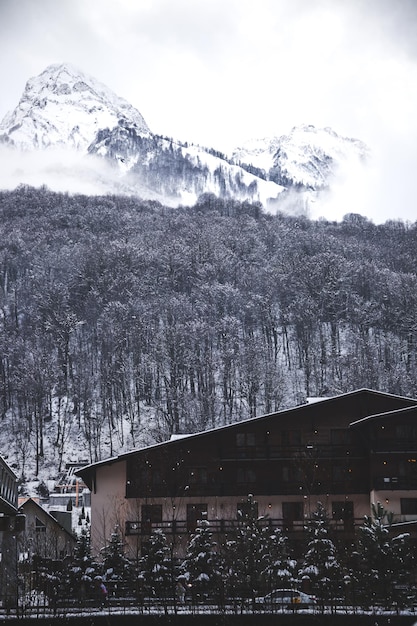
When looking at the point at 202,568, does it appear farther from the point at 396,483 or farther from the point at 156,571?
the point at 396,483

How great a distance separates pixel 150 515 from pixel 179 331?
77.8 metres

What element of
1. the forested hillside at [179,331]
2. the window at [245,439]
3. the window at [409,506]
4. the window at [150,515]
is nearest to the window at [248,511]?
the window at [245,439]

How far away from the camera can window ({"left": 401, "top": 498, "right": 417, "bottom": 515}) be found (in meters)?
55.6

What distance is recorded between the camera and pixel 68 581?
4362 cm

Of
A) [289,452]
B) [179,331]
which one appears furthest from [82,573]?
[179,331]

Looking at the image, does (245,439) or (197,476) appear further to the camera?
(245,439)

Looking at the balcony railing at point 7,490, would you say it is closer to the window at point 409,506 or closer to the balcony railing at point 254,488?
the balcony railing at point 254,488

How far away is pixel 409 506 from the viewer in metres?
55.7

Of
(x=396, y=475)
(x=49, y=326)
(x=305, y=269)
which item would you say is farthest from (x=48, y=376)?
(x=396, y=475)

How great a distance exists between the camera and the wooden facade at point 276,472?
56406 mm

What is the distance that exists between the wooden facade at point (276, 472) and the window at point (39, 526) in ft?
28.6

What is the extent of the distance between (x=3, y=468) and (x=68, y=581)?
12485 millimetres

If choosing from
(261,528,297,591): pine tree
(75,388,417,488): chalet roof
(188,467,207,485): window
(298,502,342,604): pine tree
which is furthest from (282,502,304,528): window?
(298,502,342,604): pine tree

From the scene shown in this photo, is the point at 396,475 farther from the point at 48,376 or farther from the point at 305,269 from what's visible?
the point at 305,269
